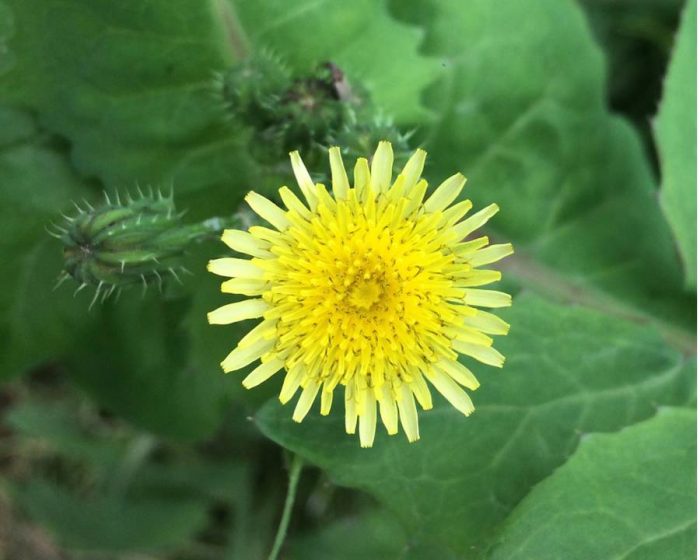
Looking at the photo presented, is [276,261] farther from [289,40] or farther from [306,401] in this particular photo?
[289,40]

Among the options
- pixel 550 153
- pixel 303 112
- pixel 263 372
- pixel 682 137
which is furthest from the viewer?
pixel 550 153

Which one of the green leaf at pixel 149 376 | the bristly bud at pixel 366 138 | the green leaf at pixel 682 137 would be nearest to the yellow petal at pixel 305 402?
the bristly bud at pixel 366 138

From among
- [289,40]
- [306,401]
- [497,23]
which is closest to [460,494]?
[306,401]

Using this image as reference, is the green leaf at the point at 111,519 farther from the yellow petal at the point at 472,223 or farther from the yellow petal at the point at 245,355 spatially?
the yellow petal at the point at 472,223

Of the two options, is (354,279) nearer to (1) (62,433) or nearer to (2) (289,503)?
(2) (289,503)

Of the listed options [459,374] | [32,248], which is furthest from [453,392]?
[32,248]

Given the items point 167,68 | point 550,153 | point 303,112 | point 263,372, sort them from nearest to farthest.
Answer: point 263,372 → point 303,112 → point 167,68 → point 550,153
